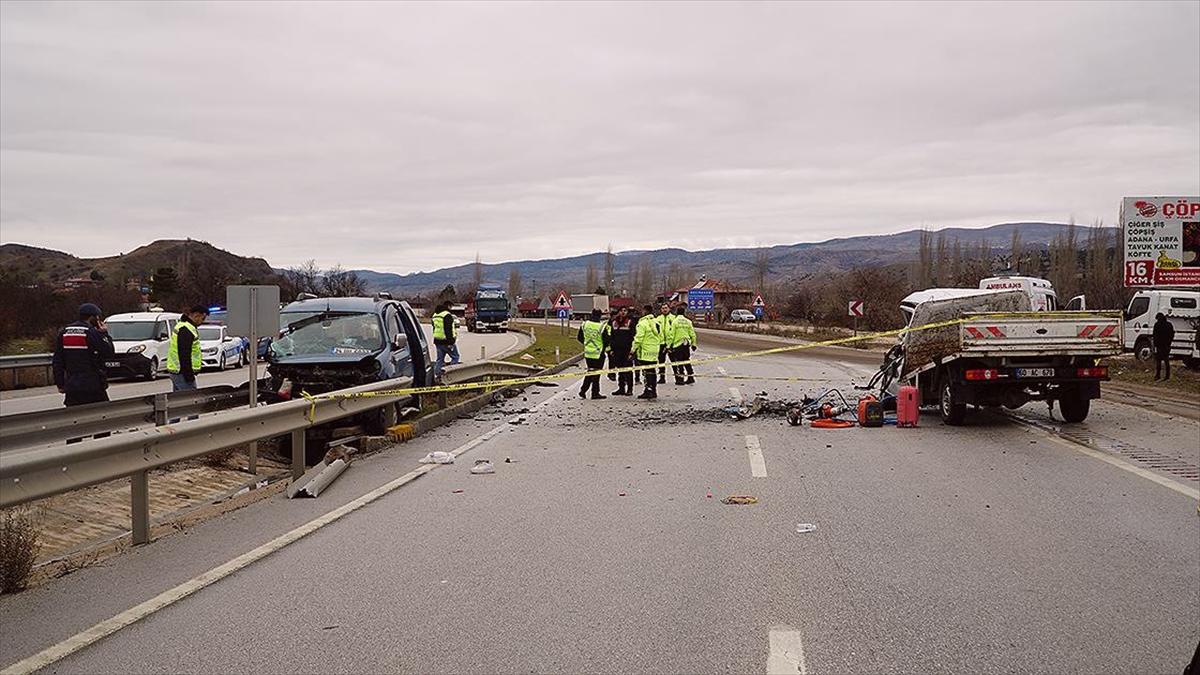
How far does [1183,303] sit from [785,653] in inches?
1292

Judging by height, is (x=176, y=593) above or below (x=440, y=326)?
below

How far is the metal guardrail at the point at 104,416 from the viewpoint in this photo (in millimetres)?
9492

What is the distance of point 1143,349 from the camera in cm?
3316

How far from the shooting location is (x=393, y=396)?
13375mm

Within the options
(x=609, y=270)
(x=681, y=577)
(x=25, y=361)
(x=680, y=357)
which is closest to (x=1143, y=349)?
(x=680, y=357)

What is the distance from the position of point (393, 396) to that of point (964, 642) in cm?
940

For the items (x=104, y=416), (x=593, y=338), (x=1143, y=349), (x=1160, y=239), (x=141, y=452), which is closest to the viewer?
(x=141, y=452)

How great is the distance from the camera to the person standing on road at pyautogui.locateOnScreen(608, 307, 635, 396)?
2148cm

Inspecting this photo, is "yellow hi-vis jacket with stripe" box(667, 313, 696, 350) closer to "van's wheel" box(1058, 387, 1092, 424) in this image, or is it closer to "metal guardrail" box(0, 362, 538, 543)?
"van's wheel" box(1058, 387, 1092, 424)

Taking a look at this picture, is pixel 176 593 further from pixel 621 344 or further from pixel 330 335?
pixel 621 344

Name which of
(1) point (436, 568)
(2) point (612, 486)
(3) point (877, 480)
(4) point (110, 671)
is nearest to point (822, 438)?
(3) point (877, 480)

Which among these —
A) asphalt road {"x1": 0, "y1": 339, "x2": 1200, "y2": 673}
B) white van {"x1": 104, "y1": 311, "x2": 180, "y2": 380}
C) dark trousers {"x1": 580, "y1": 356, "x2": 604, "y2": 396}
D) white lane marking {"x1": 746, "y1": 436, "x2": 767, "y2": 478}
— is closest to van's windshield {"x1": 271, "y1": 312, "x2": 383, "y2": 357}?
asphalt road {"x1": 0, "y1": 339, "x2": 1200, "y2": 673}

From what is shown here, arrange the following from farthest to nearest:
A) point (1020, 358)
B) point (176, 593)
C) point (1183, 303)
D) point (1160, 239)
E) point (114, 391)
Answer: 1. point (1183, 303)
2. point (1160, 239)
3. point (114, 391)
4. point (1020, 358)
5. point (176, 593)

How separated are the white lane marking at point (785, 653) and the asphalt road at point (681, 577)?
2 cm
